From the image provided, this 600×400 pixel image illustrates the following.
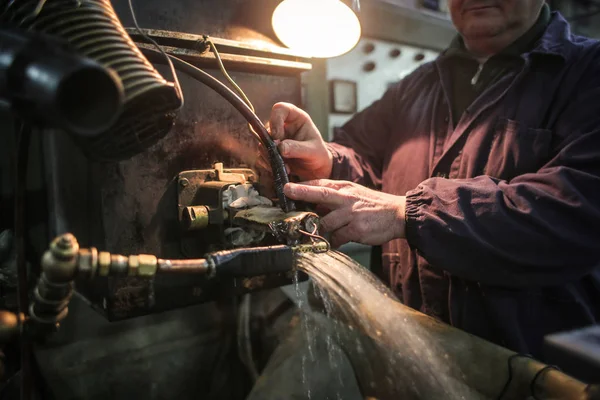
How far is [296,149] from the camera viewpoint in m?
0.81

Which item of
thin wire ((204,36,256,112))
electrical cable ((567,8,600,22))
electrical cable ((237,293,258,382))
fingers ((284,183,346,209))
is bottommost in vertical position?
electrical cable ((237,293,258,382))

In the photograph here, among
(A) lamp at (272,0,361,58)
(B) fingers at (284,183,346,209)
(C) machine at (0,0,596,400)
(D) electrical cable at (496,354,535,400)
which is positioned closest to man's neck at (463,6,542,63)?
(A) lamp at (272,0,361,58)

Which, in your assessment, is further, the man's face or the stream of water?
the man's face

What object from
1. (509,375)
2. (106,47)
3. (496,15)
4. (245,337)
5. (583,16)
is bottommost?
(245,337)

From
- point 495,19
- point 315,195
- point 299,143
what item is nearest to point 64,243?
point 315,195

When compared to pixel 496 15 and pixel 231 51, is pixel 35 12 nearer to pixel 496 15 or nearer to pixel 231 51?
pixel 231 51

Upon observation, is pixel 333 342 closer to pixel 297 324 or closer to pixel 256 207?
pixel 297 324

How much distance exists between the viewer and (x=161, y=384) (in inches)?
34.8

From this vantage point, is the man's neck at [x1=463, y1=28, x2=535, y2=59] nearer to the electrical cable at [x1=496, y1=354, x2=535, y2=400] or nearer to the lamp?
the lamp

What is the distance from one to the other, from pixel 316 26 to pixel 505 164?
0.50m

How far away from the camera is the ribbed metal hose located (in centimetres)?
46

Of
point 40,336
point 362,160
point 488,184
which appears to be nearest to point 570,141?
point 488,184

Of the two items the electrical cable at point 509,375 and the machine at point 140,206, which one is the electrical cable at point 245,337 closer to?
the machine at point 140,206

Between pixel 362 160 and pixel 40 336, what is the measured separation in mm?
834
